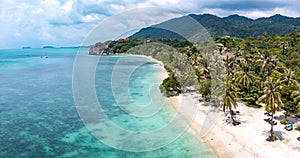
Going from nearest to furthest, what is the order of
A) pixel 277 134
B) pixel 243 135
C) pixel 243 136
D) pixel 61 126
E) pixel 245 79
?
pixel 277 134 → pixel 243 136 → pixel 243 135 → pixel 61 126 → pixel 245 79

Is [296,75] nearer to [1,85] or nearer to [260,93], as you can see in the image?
[260,93]

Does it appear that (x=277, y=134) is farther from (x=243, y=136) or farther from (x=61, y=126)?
(x=61, y=126)

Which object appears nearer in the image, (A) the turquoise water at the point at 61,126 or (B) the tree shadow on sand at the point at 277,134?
(A) the turquoise water at the point at 61,126

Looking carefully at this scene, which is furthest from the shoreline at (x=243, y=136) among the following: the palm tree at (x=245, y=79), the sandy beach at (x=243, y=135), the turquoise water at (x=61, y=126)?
the palm tree at (x=245, y=79)

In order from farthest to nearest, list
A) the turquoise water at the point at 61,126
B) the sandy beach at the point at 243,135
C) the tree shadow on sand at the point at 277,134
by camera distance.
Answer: the tree shadow on sand at the point at 277,134
the turquoise water at the point at 61,126
the sandy beach at the point at 243,135

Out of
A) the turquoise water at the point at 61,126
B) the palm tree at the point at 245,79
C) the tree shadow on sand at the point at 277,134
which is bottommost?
the turquoise water at the point at 61,126

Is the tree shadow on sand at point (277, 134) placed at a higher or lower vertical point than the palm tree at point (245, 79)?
lower

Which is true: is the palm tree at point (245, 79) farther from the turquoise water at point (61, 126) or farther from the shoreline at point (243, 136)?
the turquoise water at point (61, 126)

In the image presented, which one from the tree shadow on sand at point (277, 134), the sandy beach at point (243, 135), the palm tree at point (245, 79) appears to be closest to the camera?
the sandy beach at point (243, 135)

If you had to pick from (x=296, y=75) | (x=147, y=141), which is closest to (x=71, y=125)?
(x=147, y=141)

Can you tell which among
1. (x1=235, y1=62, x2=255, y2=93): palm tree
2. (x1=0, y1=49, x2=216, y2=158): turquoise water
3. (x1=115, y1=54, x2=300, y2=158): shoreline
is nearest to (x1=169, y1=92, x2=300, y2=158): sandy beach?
(x1=115, y1=54, x2=300, y2=158): shoreline

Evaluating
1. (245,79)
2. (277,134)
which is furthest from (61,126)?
(245,79)
